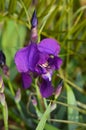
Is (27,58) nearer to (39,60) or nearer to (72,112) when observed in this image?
(39,60)

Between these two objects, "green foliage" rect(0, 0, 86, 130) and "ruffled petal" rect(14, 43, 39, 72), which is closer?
"ruffled petal" rect(14, 43, 39, 72)

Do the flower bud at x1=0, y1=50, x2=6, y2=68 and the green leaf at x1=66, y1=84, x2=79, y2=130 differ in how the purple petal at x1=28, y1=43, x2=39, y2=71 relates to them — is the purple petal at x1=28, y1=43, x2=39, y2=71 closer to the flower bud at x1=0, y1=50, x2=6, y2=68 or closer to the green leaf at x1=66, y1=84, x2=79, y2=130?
the flower bud at x1=0, y1=50, x2=6, y2=68

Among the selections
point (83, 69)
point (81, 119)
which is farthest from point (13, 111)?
point (83, 69)

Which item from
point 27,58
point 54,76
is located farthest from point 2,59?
point 54,76

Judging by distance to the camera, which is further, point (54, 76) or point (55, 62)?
point (54, 76)

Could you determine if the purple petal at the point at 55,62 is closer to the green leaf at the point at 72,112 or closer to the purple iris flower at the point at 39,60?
the purple iris flower at the point at 39,60

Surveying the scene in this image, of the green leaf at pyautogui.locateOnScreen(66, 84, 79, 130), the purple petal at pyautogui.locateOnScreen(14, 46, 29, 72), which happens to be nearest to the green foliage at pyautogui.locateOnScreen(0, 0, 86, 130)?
the green leaf at pyautogui.locateOnScreen(66, 84, 79, 130)
